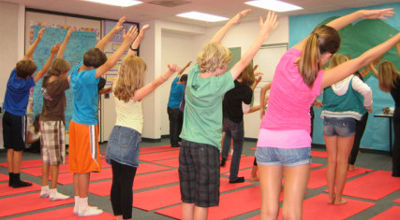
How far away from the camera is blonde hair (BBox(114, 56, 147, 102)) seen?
8.92ft

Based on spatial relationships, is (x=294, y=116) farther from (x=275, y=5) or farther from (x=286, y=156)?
(x=275, y=5)

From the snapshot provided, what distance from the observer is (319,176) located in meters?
5.44

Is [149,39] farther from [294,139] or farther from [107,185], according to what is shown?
[294,139]

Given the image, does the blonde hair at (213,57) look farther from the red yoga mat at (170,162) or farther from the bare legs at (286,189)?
the red yoga mat at (170,162)

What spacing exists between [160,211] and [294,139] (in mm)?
2131

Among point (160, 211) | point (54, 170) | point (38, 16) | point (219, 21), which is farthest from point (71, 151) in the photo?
point (219, 21)

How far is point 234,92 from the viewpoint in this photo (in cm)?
455

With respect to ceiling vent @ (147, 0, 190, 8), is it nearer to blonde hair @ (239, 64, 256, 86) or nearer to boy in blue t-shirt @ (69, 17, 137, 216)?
blonde hair @ (239, 64, 256, 86)

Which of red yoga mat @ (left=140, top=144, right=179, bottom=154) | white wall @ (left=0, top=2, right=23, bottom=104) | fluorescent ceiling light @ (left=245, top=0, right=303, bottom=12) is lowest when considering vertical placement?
red yoga mat @ (left=140, top=144, right=179, bottom=154)

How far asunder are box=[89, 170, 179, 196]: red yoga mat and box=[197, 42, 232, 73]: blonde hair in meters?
2.62

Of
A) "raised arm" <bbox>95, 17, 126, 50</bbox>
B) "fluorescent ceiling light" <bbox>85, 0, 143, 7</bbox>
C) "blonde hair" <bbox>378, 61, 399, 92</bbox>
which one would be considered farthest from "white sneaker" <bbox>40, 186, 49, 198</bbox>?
"blonde hair" <bbox>378, 61, 399, 92</bbox>

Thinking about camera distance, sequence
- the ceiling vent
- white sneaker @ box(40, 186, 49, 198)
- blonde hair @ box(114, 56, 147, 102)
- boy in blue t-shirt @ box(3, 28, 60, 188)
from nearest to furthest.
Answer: blonde hair @ box(114, 56, 147, 102) < white sneaker @ box(40, 186, 49, 198) < boy in blue t-shirt @ box(3, 28, 60, 188) < the ceiling vent

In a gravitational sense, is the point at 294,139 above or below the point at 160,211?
above

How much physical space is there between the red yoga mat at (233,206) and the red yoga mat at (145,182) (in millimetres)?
1008
